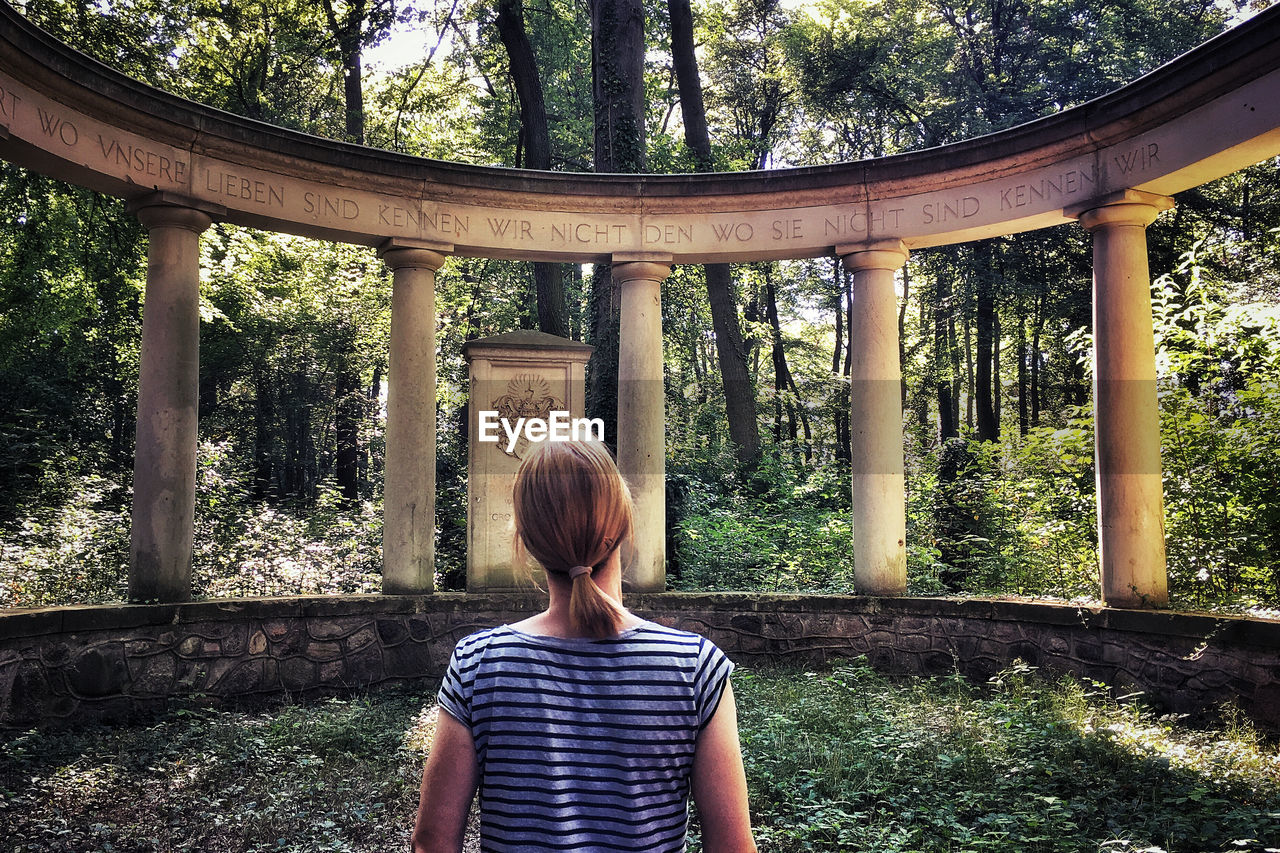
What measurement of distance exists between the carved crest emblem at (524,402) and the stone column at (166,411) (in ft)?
13.6

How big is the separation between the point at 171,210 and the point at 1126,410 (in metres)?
12.1

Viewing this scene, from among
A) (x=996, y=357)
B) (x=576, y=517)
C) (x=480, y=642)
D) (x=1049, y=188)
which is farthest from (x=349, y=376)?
(x=576, y=517)

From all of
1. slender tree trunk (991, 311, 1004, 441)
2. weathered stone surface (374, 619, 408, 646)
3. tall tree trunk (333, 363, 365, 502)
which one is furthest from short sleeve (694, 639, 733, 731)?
slender tree trunk (991, 311, 1004, 441)

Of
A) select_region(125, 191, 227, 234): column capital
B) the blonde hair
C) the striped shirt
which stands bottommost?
the striped shirt

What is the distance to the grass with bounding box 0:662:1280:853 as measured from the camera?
634 cm

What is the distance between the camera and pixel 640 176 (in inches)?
525

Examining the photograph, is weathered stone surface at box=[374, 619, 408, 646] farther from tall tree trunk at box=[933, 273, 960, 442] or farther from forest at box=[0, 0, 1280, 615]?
tall tree trunk at box=[933, 273, 960, 442]

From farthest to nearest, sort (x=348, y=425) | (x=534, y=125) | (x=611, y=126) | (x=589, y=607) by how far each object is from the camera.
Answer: (x=348, y=425), (x=534, y=125), (x=611, y=126), (x=589, y=607)

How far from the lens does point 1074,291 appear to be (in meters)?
25.1

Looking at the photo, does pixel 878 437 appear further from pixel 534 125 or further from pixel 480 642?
pixel 534 125

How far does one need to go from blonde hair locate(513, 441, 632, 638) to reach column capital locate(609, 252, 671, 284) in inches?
447

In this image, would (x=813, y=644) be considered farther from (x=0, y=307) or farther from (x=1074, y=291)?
(x=0, y=307)

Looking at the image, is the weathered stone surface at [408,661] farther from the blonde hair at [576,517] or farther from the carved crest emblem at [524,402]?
the blonde hair at [576,517]

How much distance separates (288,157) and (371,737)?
748 centimetres
